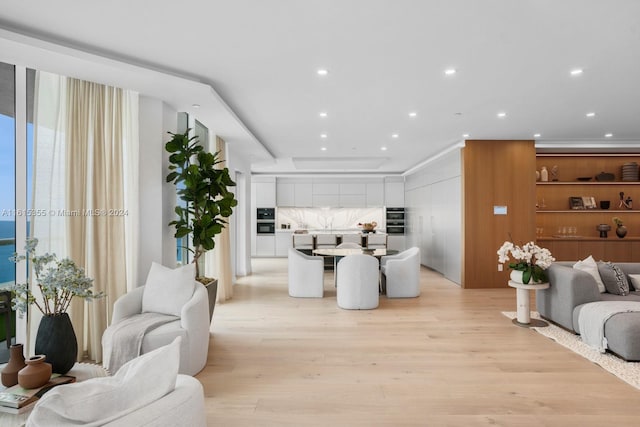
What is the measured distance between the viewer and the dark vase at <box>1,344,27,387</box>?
5.86 ft

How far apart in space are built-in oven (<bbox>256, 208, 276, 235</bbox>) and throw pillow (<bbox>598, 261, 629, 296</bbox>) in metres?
8.18

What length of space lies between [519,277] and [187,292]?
148 inches

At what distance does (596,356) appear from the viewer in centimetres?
330

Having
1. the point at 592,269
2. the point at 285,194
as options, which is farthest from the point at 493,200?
the point at 285,194

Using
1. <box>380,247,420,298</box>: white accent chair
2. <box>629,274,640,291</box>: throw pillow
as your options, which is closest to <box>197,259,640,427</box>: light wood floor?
<box>380,247,420,298</box>: white accent chair

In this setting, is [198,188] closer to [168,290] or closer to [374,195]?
[168,290]

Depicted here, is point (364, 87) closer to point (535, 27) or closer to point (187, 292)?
point (535, 27)

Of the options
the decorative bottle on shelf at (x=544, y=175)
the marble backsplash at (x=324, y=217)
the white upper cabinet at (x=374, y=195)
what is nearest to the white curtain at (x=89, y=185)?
the decorative bottle on shelf at (x=544, y=175)

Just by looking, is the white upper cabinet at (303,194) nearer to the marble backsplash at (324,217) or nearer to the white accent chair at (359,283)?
the marble backsplash at (324,217)

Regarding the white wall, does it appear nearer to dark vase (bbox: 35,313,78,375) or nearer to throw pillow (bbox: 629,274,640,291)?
throw pillow (bbox: 629,274,640,291)

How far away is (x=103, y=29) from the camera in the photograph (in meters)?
2.62

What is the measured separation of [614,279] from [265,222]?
847cm

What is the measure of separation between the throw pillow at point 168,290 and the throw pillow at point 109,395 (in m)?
1.86

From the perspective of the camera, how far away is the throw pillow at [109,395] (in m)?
1.05
